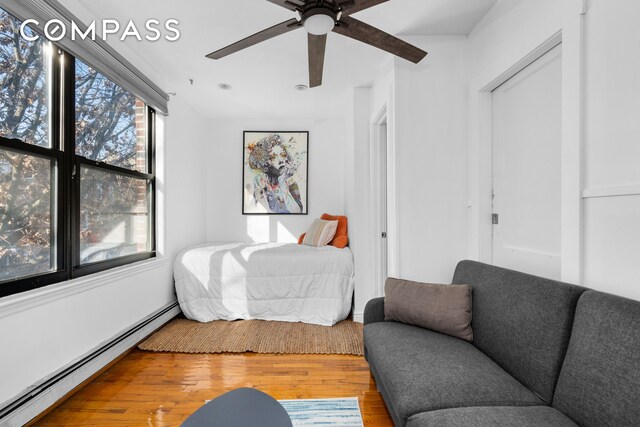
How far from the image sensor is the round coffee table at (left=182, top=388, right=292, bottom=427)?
1096mm

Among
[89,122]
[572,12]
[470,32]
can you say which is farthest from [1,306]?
[470,32]

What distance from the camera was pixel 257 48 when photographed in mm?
2408

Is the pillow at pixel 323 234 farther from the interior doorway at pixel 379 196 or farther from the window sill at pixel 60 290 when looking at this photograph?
the window sill at pixel 60 290

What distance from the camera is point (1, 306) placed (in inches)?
58.1

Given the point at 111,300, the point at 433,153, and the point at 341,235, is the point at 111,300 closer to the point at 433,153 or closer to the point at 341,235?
the point at 341,235

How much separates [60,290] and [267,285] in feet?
5.48

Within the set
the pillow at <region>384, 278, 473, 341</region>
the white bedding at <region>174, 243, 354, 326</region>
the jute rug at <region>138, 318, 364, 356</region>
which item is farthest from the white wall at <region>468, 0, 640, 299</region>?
the white bedding at <region>174, 243, 354, 326</region>

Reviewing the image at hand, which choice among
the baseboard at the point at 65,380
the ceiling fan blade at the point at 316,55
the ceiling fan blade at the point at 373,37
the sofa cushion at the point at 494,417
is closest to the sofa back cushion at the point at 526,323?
the sofa cushion at the point at 494,417

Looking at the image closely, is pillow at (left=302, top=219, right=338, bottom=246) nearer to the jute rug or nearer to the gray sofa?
the jute rug

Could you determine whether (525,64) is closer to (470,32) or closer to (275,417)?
(470,32)

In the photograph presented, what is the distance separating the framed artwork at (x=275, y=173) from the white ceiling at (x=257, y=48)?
1.80 ft

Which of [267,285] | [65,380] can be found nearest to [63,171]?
[65,380]

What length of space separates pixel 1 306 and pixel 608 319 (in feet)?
8.51

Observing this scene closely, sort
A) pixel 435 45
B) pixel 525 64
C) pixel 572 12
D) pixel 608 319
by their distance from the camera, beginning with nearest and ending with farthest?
pixel 608 319 < pixel 572 12 < pixel 525 64 < pixel 435 45
